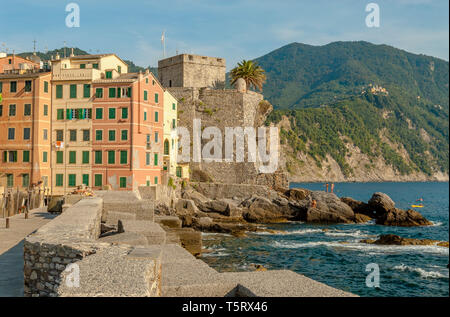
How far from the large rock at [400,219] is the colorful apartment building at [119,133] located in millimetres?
27072

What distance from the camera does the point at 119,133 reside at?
40969 mm

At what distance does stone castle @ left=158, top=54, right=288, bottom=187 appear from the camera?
56.3 metres

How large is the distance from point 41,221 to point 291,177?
152 meters

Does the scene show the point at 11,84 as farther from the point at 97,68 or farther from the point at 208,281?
the point at 208,281

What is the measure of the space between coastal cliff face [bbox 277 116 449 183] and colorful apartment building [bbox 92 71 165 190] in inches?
4764

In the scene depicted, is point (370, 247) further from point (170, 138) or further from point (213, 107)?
point (213, 107)

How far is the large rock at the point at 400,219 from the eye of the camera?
48.2 metres

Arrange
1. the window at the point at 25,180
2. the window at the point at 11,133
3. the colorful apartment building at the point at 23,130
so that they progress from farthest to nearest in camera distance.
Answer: the window at the point at 11,133
the colorful apartment building at the point at 23,130
the window at the point at 25,180

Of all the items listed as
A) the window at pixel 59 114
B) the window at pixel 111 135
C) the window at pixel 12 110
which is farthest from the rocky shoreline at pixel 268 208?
the window at pixel 12 110

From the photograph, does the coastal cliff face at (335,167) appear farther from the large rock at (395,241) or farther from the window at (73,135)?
the large rock at (395,241)

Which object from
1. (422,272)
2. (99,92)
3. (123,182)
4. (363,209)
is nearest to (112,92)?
(99,92)

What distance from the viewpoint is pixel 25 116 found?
40.3 metres
